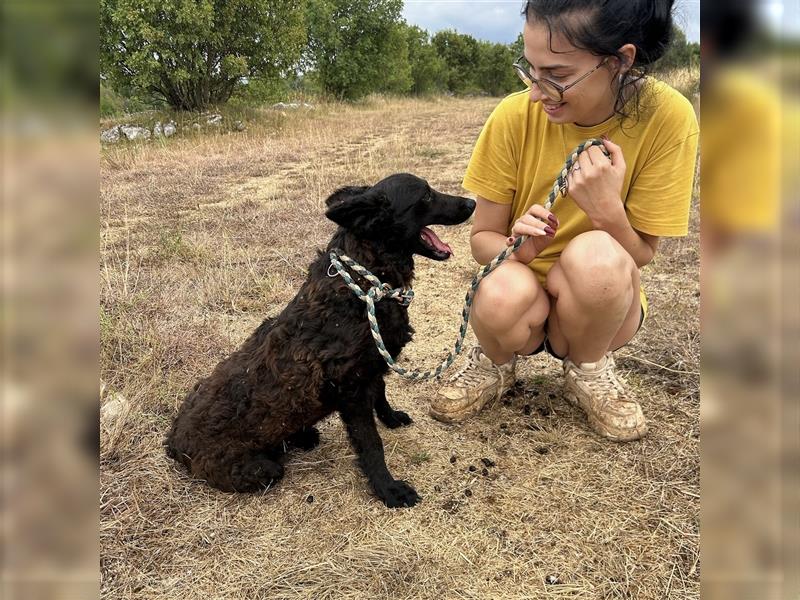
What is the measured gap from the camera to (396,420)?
288 centimetres

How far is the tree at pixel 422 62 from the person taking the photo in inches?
1544

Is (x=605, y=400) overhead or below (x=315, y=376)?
below

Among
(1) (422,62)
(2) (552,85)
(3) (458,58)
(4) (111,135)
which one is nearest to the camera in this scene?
(2) (552,85)

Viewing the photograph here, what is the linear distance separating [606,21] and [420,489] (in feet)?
6.79

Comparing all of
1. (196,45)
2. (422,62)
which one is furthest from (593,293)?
(422,62)

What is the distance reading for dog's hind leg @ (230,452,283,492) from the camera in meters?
2.39

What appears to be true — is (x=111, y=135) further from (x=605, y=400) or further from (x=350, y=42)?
(x=350, y=42)

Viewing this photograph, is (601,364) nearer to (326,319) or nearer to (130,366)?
(326,319)

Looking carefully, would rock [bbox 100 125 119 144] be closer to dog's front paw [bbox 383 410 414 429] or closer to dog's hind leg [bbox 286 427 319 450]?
dog's hind leg [bbox 286 427 319 450]
